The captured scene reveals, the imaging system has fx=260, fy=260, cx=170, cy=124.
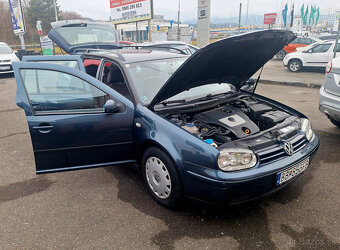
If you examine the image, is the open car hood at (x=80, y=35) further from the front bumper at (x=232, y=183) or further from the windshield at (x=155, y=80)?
the front bumper at (x=232, y=183)

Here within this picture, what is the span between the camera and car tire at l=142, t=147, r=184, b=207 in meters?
2.56

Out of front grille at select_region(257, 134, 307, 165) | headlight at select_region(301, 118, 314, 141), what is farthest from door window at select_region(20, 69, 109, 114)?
headlight at select_region(301, 118, 314, 141)

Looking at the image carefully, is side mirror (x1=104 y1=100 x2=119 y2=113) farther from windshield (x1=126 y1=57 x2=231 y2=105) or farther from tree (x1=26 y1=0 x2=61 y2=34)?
tree (x1=26 y1=0 x2=61 y2=34)

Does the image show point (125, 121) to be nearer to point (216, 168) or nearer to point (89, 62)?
point (216, 168)

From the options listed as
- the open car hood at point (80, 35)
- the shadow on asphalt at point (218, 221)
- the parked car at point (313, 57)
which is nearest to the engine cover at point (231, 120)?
the shadow on asphalt at point (218, 221)

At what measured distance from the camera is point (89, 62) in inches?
184

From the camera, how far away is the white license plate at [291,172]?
2.41 metres

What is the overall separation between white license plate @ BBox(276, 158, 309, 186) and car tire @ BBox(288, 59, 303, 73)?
434 inches

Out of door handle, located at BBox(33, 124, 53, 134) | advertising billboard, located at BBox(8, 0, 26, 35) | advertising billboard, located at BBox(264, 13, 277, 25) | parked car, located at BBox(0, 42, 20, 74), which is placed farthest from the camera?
advertising billboard, located at BBox(264, 13, 277, 25)

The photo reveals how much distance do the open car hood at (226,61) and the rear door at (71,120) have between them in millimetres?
539

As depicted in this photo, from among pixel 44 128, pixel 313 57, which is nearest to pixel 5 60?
pixel 44 128

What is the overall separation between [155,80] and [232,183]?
5.63 ft

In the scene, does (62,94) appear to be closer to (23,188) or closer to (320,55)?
(23,188)

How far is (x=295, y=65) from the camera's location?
1230 cm
